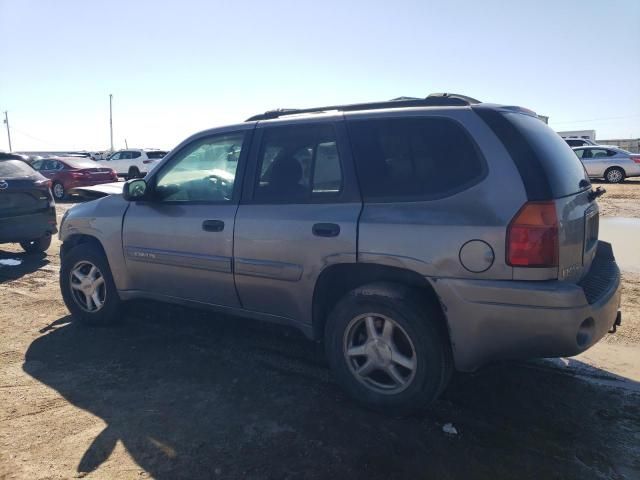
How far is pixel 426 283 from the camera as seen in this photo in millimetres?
3033

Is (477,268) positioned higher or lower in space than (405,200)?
lower

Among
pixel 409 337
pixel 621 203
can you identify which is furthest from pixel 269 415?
pixel 621 203

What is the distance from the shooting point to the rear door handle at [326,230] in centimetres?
323

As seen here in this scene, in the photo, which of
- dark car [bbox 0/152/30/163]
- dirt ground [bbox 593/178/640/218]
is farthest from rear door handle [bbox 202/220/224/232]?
dirt ground [bbox 593/178/640/218]

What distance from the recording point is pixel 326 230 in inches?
129

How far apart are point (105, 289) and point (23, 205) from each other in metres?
3.92

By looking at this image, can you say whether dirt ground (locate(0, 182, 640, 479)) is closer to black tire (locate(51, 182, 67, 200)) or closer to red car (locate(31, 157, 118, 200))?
red car (locate(31, 157, 118, 200))

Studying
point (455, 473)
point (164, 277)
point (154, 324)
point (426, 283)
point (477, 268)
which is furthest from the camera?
point (154, 324)

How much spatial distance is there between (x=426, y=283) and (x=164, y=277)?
229 cm

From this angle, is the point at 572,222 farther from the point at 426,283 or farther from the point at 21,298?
the point at 21,298

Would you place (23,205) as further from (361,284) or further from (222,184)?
(361,284)

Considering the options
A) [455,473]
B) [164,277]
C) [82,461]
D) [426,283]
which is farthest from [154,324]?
[455,473]

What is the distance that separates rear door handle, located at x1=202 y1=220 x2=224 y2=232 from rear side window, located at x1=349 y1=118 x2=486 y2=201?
1166 millimetres

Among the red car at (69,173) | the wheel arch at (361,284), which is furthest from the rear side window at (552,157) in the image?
the red car at (69,173)
